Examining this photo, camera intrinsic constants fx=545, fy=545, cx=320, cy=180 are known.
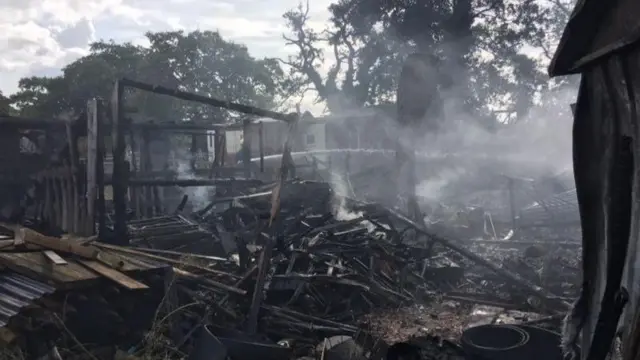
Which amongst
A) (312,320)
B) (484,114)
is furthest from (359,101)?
(312,320)

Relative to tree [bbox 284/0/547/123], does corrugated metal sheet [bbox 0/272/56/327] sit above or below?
below

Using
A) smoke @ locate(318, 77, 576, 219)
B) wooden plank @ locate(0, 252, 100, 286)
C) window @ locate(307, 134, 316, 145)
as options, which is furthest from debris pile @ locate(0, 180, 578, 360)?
window @ locate(307, 134, 316, 145)

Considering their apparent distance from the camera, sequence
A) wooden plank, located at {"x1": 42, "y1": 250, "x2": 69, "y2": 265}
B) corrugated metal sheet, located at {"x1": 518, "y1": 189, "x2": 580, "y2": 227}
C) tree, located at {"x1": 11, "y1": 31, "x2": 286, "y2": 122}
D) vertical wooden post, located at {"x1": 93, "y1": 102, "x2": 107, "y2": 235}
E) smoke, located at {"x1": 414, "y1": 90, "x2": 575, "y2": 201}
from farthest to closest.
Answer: tree, located at {"x1": 11, "y1": 31, "x2": 286, "y2": 122} → smoke, located at {"x1": 414, "y1": 90, "x2": 575, "y2": 201} → corrugated metal sheet, located at {"x1": 518, "y1": 189, "x2": 580, "y2": 227} → vertical wooden post, located at {"x1": 93, "y1": 102, "x2": 107, "y2": 235} → wooden plank, located at {"x1": 42, "y1": 250, "x2": 69, "y2": 265}

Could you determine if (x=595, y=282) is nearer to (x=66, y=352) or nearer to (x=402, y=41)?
(x=66, y=352)

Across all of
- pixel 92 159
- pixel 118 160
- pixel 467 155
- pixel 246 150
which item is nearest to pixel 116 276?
pixel 118 160

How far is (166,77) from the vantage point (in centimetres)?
3709

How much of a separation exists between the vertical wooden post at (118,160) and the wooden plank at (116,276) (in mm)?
2438

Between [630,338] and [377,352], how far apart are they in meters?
4.38

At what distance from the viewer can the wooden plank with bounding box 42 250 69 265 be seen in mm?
5790

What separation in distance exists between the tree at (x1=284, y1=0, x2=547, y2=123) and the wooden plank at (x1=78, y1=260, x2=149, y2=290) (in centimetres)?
2041

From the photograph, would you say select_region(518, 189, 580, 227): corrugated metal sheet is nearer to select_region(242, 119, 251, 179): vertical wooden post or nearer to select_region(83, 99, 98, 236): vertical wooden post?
select_region(242, 119, 251, 179): vertical wooden post

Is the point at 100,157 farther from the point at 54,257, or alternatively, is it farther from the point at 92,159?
the point at 54,257

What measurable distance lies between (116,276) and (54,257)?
0.80 m

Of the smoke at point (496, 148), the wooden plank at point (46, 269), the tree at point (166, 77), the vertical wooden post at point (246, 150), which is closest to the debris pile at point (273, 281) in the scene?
the wooden plank at point (46, 269)
